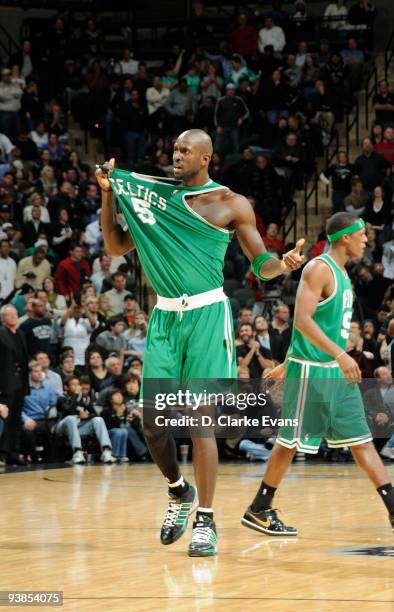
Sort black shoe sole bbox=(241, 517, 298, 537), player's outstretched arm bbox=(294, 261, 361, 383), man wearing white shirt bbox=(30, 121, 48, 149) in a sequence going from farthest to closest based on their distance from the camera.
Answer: man wearing white shirt bbox=(30, 121, 48, 149)
black shoe sole bbox=(241, 517, 298, 537)
player's outstretched arm bbox=(294, 261, 361, 383)

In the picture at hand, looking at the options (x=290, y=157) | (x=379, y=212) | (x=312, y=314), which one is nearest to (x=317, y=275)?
(x=312, y=314)

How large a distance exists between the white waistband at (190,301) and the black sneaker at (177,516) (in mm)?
1057

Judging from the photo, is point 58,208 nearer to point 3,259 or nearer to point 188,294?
point 3,259

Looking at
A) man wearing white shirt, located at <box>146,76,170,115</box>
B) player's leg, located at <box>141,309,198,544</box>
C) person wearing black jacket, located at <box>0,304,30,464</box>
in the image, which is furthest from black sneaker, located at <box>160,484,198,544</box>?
man wearing white shirt, located at <box>146,76,170,115</box>

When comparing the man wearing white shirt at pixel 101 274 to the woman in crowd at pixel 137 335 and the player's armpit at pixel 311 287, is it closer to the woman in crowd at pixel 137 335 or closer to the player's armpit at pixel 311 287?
the woman in crowd at pixel 137 335

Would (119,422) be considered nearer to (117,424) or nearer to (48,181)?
(117,424)

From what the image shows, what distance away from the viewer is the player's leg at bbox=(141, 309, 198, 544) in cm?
679

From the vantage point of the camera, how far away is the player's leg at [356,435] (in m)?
7.02

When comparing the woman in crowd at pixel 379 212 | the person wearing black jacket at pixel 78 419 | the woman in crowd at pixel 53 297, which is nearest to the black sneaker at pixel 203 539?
the person wearing black jacket at pixel 78 419

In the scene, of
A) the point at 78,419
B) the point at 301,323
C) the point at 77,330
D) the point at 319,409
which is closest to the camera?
the point at 301,323

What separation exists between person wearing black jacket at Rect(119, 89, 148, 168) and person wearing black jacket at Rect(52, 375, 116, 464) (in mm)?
7093

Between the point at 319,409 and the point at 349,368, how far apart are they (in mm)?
489

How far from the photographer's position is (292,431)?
728 cm

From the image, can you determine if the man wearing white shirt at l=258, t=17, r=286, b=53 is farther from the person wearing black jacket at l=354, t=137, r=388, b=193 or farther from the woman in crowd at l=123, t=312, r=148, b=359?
the woman in crowd at l=123, t=312, r=148, b=359
